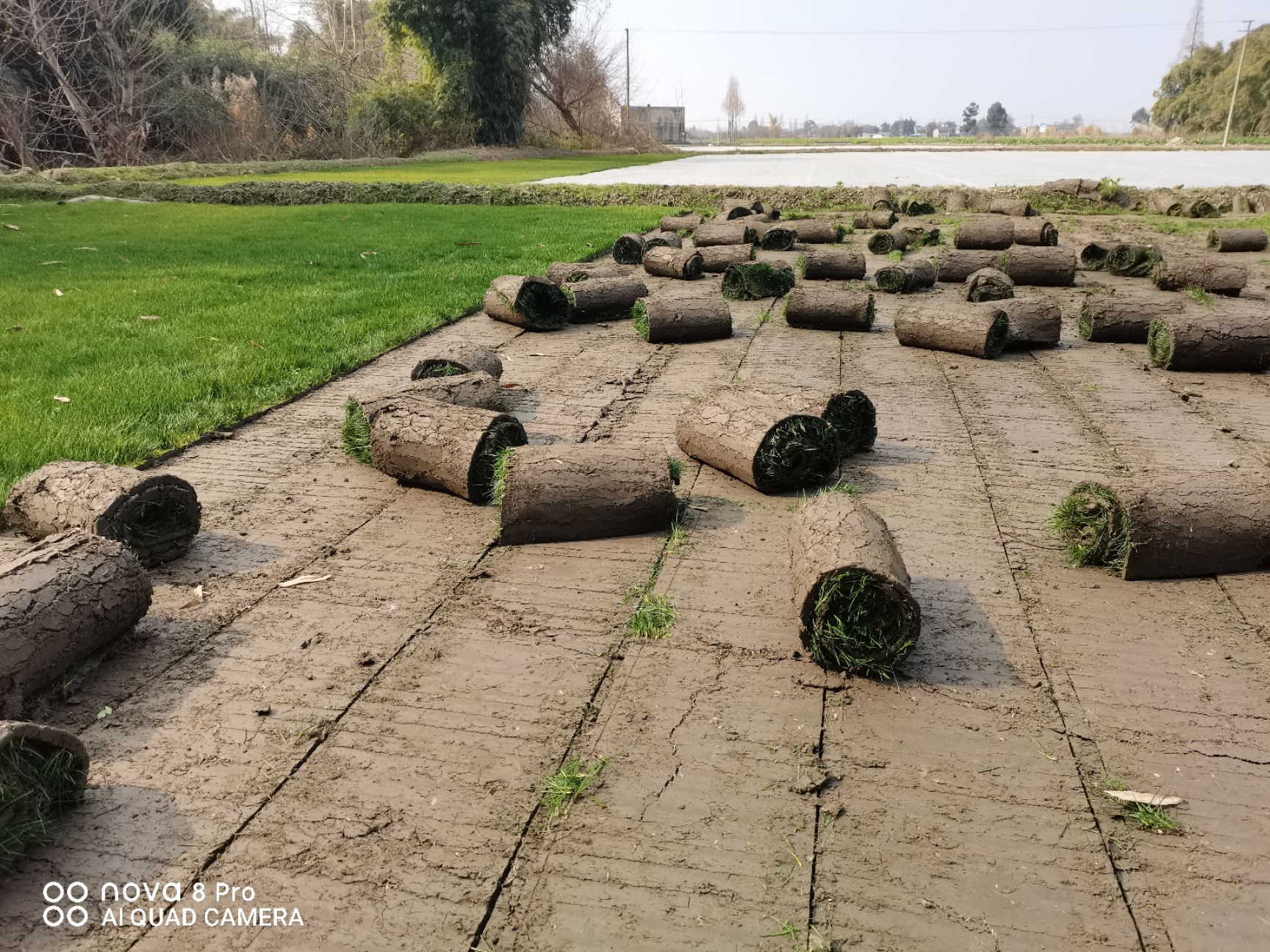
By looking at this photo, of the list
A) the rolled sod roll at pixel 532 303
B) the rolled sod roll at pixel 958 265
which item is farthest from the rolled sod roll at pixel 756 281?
the rolled sod roll at pixel 532 303

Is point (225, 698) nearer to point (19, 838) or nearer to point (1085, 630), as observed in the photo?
point (19, 838)

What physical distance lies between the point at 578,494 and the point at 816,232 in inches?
562

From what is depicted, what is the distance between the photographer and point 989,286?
37.9ft

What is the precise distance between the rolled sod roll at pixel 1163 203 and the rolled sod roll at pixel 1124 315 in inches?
615

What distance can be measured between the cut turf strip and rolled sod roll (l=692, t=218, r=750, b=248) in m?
5.81

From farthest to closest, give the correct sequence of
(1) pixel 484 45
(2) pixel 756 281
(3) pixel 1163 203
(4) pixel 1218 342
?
1. (1) pixel 484 45
2. (3) pixel 1163 203
3. (2) pixel 756 281
4. (4) pixel 1218 342

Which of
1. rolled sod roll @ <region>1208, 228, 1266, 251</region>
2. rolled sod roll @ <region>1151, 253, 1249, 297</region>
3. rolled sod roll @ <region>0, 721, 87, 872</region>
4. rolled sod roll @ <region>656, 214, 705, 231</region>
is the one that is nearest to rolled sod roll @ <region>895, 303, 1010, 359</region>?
rolled sod roll @ <region>1151, 253, 1249, 297</region>

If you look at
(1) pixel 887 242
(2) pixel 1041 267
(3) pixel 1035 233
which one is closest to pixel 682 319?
(2) pixel 1041 267

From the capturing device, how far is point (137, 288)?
12.1 metres

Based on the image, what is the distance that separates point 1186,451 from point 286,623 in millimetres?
6452

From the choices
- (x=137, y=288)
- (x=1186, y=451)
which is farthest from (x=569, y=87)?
(x=1186, y=451)

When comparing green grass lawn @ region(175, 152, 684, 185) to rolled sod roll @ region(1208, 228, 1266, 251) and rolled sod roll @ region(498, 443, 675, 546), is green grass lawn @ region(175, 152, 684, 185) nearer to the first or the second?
rolled sod roll @ region(1208, 228, 1266, 251)

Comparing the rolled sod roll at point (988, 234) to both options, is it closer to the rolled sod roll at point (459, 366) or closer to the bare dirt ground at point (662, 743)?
the rolled sod roll at point (459, 366)

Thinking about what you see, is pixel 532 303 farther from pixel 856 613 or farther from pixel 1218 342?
pixel 856 613
